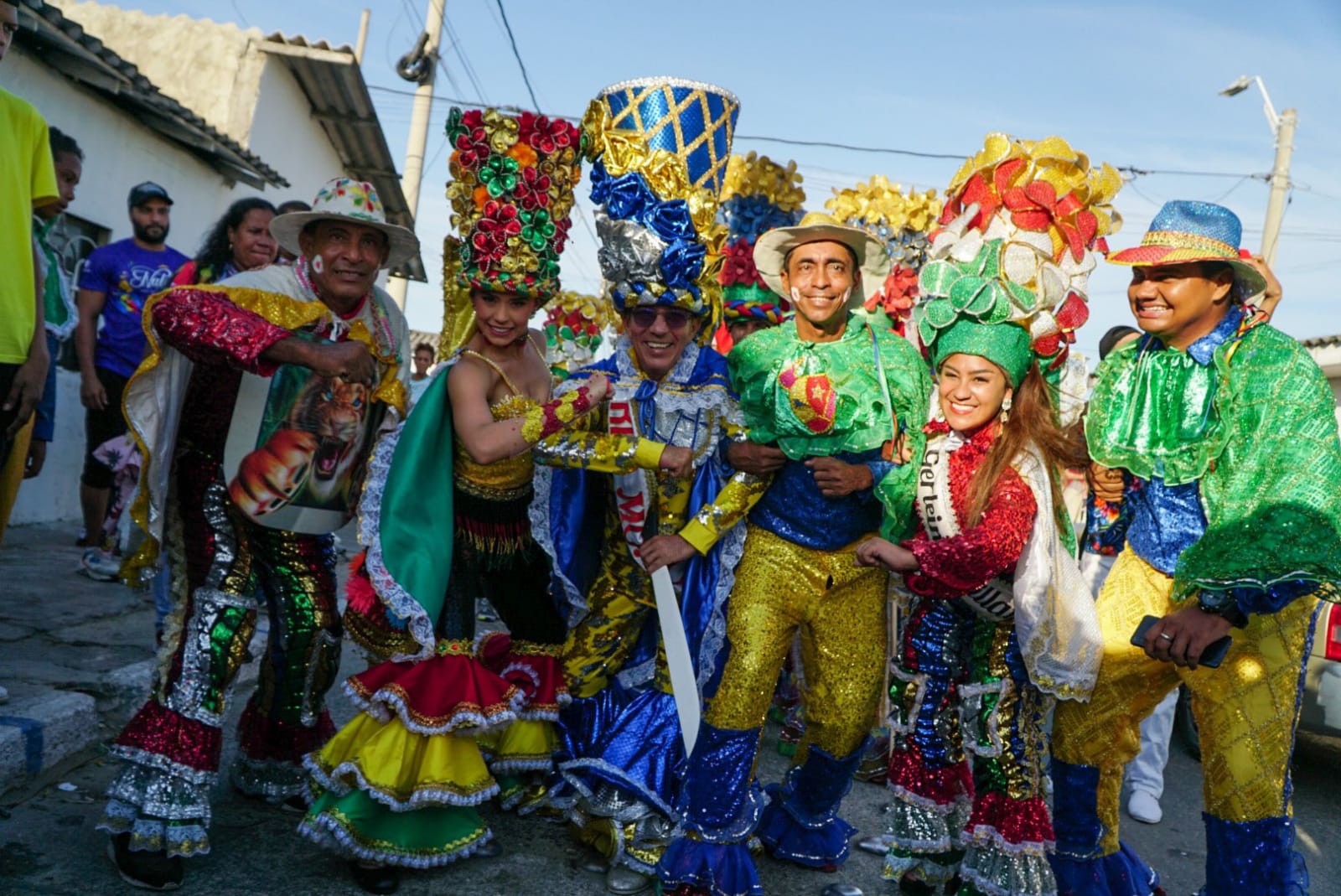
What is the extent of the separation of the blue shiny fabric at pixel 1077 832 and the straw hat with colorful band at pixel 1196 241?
5.07 ft

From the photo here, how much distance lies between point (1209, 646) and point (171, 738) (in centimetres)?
294

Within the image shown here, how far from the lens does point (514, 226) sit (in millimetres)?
3604

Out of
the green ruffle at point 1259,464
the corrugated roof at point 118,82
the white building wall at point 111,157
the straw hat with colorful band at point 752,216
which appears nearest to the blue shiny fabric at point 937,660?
the green ruffle at point 1259,464

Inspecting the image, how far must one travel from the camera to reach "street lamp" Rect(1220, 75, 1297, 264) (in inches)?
723

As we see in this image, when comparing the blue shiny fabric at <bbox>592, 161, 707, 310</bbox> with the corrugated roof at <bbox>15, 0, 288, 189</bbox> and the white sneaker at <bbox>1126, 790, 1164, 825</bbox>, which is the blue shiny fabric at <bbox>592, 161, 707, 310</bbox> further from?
the corrugated roof at <bbox>15, 0, 288, 189</bbox>

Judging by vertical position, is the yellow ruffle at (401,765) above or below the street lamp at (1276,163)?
below

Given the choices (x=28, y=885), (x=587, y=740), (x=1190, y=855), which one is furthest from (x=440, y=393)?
(x=1190, y=855)

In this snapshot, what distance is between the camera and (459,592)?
12.3 ft

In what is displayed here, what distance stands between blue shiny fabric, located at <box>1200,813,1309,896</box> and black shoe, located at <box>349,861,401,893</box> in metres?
2.41

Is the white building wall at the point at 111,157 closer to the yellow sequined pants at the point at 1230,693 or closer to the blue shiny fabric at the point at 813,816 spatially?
the blue shiny fabric at the point at 813,816

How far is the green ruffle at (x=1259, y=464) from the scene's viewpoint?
8.99 feet

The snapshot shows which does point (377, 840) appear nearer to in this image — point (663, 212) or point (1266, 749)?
point (663, 212)

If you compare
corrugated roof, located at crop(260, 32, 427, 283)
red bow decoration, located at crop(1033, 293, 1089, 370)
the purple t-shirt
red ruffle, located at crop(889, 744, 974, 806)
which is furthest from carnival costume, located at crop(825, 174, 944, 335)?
corrugated roof, located at crop(260, 32, 427, 283)

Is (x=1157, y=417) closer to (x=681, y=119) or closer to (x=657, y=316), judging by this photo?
(x=657, y=316)
